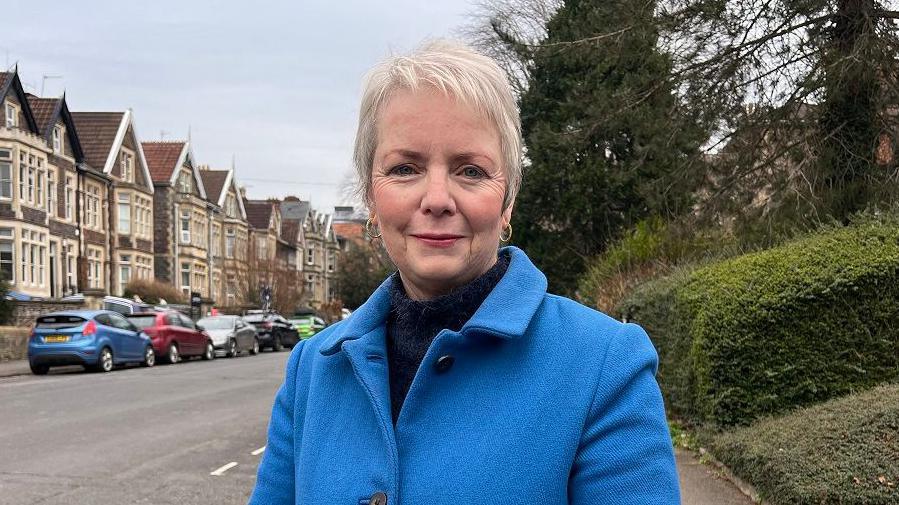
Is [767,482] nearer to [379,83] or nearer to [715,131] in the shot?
[379,83]

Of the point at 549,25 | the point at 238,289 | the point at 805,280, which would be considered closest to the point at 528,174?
the point at 549,25

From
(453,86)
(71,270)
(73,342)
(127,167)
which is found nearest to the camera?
(453,86)

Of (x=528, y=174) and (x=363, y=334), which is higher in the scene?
(x=528, y=174)

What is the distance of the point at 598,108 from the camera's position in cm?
1312

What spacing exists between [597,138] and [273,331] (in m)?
23.4

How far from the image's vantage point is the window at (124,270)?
45000mm

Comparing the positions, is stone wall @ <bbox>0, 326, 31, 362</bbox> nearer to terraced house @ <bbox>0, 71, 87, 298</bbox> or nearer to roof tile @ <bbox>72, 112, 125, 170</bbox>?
terraced house @ <bbox>0, 71, 87, 298</bbox>

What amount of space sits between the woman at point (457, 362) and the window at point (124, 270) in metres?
45.9

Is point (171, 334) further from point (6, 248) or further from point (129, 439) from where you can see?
point (129, 439)

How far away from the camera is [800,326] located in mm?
6570

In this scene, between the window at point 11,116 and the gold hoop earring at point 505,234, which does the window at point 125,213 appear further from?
the gold hoop earring at point 505,234

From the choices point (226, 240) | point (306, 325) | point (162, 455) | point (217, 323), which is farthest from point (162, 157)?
point (162, 455)

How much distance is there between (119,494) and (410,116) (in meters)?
6.14

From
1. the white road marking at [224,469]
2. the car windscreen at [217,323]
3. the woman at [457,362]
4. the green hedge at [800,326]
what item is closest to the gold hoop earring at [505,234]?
the woman at [457,362]
